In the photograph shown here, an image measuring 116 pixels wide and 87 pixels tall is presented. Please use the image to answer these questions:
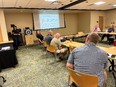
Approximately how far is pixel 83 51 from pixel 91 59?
142 mm

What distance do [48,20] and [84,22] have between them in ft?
10.7

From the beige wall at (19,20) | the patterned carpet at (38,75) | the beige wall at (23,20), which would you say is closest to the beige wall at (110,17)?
the beige wall at (23,20)

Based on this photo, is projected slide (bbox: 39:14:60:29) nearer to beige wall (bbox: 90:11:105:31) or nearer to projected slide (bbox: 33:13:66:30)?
projected slide (bbox: 33:13:66:30)

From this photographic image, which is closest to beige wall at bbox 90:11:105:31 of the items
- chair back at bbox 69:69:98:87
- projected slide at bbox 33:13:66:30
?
projected slide at bbox 33:13:66:30

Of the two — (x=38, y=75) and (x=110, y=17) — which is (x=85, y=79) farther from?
(x=110, y=17)

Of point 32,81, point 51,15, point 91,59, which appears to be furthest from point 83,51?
point 51,15

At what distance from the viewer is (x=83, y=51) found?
150 cm

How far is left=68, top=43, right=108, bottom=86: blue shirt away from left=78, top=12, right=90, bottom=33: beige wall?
8688 mm

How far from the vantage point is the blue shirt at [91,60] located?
1449 mm

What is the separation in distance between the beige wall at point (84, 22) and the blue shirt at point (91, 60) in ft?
28.5

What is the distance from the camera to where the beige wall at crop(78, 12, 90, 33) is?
9.79m

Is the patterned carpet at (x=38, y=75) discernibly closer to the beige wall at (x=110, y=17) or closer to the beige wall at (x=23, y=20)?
the beige wall at (x=23, y=20)

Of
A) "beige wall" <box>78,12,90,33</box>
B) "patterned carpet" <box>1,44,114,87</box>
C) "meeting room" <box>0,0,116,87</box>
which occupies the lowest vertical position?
"patterned carpet" <box>1,44,114,87</box>

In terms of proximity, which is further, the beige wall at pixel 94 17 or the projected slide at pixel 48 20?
the beige wall at pixel 94 17
